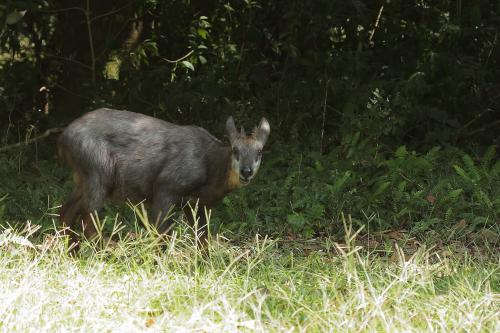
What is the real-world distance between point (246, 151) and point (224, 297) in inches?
111

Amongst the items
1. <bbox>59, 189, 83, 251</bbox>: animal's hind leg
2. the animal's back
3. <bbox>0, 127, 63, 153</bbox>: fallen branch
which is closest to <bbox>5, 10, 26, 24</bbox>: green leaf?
<bbox>0, 127, 63, 153</bbox>: fallen branch

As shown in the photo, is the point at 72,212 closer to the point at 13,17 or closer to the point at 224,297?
the point at 13,17

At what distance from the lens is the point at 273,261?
5609 mm

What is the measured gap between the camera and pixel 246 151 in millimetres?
6934

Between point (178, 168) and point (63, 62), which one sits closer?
point (178, 168)

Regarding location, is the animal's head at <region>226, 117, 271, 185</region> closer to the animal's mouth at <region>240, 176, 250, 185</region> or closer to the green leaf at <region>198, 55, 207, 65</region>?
the animal's mouth at <region>240, 176, 250, 185</region>

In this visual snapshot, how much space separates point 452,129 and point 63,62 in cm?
460

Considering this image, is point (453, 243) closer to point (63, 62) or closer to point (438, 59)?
point (438, 59)

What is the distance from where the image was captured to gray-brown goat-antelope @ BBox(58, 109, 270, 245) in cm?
692

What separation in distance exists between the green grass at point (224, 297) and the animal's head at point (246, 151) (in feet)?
5.10

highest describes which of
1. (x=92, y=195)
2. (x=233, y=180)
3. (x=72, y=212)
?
(x=233, y=180)

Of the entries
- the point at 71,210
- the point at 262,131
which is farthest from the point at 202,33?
the point at 71,210

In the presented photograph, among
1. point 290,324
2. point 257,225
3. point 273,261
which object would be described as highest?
point 290,324

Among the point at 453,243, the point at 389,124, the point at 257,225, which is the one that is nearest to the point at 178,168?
the point at 257,225
